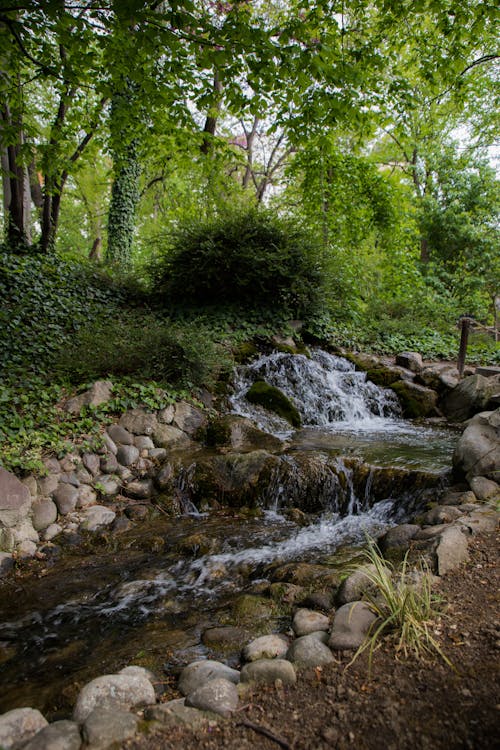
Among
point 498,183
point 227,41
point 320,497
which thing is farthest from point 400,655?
point 498,183

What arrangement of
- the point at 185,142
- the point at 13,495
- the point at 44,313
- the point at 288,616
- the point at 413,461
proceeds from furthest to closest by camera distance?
the point at 44,313 < the point at 185,142 < the point at 413,461 < the point at 13,495 < the point at 288,616

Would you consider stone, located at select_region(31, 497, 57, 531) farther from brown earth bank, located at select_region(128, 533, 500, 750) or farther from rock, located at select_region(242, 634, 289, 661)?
brown earth bank, located at select_region(128, 533, 500, 750)

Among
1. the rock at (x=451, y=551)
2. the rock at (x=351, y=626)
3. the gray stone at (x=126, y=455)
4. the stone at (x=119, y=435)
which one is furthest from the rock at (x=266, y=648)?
the stone at (x=119, y=435)

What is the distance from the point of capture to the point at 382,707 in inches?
61.6

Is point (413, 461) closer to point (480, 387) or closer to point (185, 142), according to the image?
point (480, 387)

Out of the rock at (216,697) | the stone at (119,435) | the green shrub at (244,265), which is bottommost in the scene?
the rock at (216,697)

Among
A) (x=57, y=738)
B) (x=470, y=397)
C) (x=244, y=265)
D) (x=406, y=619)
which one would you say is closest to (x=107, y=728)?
(x=57, y=738)

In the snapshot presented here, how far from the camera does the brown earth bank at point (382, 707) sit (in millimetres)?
1434

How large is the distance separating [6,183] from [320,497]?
384 inches

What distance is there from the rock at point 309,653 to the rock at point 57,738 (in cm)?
91

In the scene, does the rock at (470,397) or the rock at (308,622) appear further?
the rock at (470,397)

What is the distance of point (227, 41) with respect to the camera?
4398 millimetres

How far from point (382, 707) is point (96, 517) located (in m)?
3.26

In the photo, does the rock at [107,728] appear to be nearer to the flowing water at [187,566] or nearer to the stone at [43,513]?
the flowing water at [187,566]
